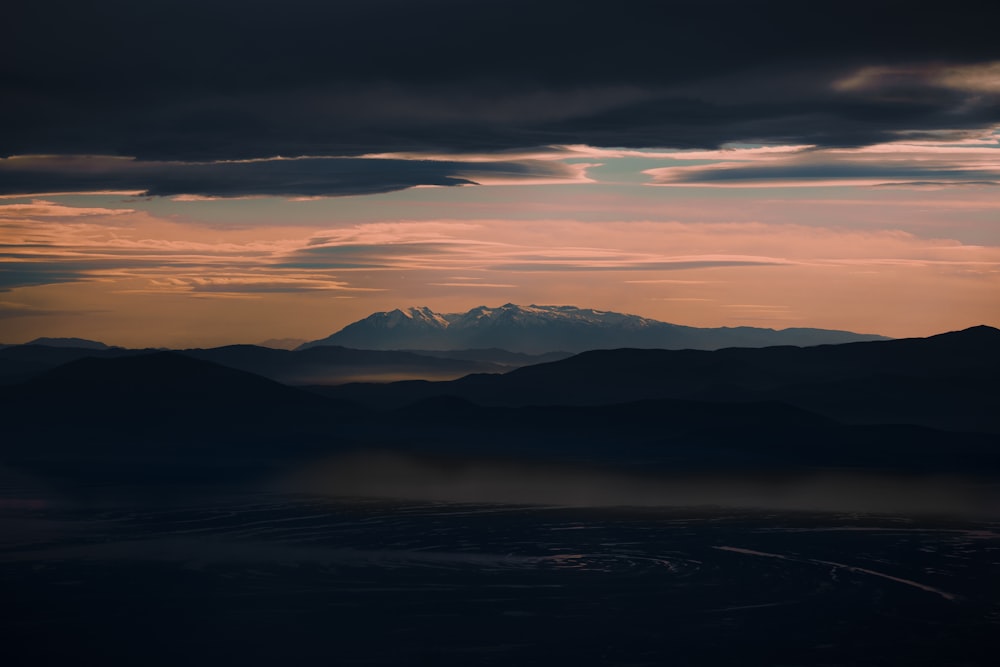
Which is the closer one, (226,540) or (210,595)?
(210,595)

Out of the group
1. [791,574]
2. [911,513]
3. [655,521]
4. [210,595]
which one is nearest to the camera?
[210,595]

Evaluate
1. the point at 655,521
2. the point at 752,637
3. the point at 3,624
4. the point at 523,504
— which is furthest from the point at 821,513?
the point at 3,624

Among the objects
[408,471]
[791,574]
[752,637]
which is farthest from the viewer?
[408,471]

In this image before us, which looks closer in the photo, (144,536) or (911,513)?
(144,536)

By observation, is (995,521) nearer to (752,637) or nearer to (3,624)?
(752,637)

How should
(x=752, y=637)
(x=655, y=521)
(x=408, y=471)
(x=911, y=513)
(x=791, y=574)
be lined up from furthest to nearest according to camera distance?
(x=408, y=471) → (x=911, y=513) → (x=655, y=521) → (x=791, y=574) → (x=752, y=637)

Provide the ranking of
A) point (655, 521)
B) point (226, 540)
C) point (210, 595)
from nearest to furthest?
1. point (210, 595)
2. point (226, 540)
3. point (655, 521)

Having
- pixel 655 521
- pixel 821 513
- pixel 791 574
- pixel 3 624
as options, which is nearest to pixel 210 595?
pixel 3 624

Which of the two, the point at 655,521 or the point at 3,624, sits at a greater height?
the point at 655,521

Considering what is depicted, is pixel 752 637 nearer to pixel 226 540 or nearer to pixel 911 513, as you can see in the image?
pixel 226 540
